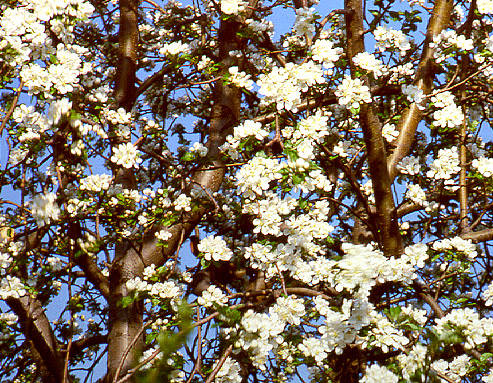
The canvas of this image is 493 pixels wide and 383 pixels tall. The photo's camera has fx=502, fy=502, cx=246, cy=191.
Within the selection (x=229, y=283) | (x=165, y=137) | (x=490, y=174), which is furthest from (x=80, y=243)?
(x=490, y=174)

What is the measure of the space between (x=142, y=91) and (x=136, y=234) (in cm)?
177

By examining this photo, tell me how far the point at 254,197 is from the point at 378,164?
111 cm

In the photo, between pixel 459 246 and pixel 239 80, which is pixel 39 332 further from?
pixel 459 246

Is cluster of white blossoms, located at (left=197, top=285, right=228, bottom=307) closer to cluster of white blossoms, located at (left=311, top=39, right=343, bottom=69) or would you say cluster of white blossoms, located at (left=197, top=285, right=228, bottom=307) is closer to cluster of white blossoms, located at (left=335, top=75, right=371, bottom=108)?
cluster of white blossoms, located at (left=335, top=75, right=371, bottom=108)

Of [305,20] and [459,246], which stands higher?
[305,20]

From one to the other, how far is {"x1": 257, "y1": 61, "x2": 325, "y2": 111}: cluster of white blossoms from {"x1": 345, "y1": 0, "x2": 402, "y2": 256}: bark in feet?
2.28

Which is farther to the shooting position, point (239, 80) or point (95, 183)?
point (95, 183)

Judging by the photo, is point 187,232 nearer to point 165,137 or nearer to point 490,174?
point 165,137

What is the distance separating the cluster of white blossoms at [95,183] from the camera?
4180mm

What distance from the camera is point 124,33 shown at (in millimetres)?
5832

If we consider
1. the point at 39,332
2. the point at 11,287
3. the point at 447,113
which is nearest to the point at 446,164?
the point at 447,113

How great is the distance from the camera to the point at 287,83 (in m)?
3.15

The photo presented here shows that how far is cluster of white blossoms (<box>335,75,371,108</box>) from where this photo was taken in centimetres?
335

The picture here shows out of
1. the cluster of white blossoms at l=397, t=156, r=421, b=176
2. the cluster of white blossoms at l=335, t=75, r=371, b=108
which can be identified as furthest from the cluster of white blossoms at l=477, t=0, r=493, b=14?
the cluster of white blossoms at l=335, t=75, r=371, b=108
